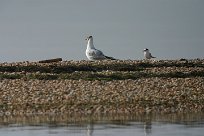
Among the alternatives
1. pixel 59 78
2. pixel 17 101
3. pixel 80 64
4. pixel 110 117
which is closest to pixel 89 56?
pixel 80 64

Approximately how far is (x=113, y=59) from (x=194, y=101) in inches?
526

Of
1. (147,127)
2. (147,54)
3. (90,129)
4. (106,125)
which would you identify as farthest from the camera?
(147,54)

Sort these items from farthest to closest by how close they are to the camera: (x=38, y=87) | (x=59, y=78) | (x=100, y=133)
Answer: (x=59, y=78)
(x=38, y=87)
(x=100, y=133)

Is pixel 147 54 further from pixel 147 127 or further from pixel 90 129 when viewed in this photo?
pixel 90 129

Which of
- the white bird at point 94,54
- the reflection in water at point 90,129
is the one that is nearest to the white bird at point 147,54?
the white bird at point 94,54

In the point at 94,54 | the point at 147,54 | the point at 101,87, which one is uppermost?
the point at 147,54

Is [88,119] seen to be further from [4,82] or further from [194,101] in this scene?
[4,82]

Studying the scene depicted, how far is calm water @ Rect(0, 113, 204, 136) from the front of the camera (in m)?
18.1

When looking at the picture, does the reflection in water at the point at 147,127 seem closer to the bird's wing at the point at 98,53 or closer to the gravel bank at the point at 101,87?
the gravel bank at the point at 101,87

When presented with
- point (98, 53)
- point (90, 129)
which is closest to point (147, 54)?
point (98, 53)

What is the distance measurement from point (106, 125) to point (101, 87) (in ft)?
23.5

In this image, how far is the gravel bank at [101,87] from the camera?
77.8 ft

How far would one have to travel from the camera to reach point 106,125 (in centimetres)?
1970

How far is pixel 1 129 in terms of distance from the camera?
63.7 ft
